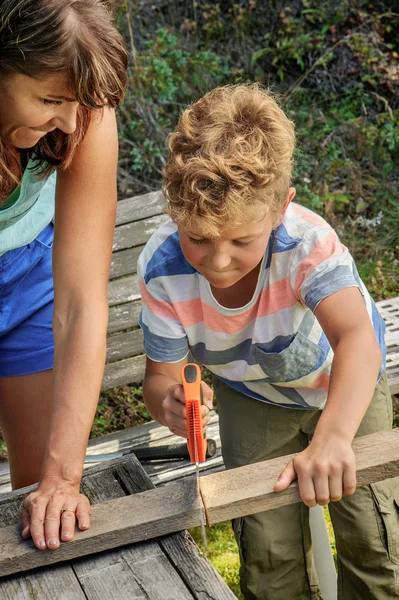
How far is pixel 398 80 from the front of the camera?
20.1ft

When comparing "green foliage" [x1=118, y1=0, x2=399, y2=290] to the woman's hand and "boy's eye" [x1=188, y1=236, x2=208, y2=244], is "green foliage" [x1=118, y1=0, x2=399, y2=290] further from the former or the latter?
the woman's hand

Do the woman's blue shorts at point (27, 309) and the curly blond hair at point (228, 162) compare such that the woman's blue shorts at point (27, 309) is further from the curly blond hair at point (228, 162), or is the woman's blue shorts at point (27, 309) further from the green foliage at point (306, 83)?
the green foliage at point (306, 83)

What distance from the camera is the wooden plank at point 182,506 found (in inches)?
70.8

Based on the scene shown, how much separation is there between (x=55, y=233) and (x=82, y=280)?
159 mm

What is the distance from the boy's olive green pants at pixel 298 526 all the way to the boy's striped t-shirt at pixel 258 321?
0.13 meters

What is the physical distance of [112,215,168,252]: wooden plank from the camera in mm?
4023

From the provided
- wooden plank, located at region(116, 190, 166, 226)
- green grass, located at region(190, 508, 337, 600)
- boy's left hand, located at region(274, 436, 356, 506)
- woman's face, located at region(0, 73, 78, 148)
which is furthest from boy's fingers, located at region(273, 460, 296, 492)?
wooden plank, located at region(116, 190, 166, 226)

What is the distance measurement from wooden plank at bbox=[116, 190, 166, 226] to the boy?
5.13ft

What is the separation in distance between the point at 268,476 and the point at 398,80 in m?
4.92

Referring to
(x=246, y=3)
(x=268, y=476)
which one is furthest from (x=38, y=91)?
(x=246, y=3)

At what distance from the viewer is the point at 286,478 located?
1.81 meters

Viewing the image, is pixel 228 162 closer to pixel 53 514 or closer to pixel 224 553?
pixel 53 514

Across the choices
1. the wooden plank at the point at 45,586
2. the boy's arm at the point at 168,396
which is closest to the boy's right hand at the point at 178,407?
the boy's arm at the point at 168,396

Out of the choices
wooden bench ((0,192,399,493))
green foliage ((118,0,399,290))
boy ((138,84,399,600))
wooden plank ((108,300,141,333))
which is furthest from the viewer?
A: green foliage ((118,0,399,290))
